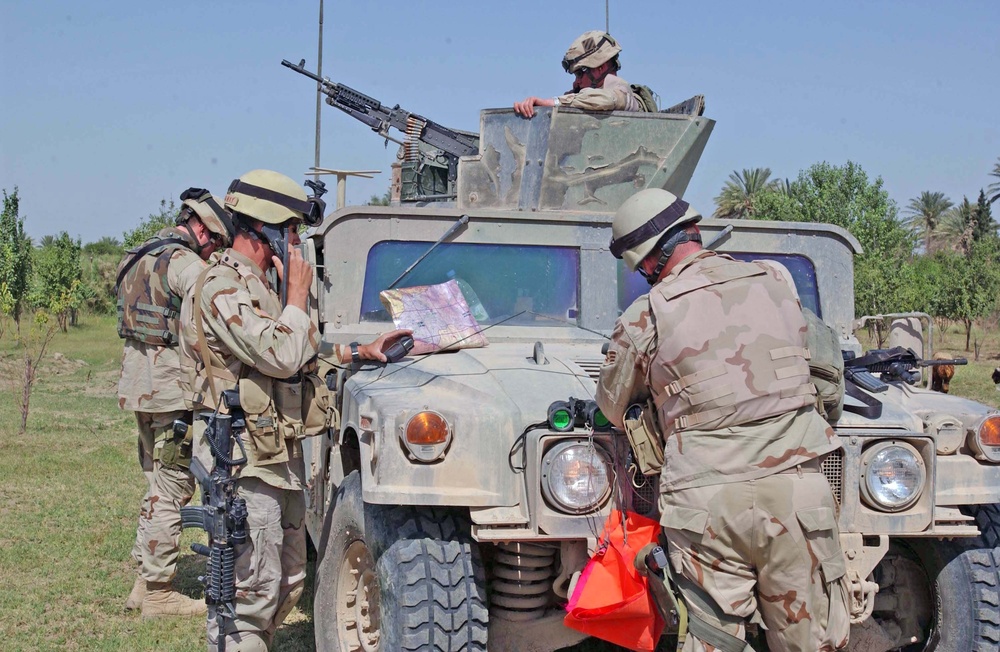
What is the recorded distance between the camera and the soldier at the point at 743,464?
2955 millimetres

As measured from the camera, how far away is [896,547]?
3816 mm

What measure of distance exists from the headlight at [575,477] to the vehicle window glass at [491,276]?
1.28 m

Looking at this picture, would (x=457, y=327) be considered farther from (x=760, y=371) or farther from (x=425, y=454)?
(x=760, y=371)

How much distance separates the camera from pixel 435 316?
4363 mm

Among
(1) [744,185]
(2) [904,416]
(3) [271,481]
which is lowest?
(3) [271,481]

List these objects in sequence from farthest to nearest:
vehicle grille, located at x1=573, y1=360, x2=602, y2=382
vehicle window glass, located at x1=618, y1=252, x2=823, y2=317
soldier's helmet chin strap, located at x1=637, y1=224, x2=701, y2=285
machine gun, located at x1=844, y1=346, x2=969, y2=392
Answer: vehicle window glass, located at x1=618, y1=252, x2=823, y2=317
machine gun, located at x1=844, y1=346, x2=969, y2=392
vehicle grille, located at x1=573, y1=360, x2=602, y2=382
soldier's helmet chin strap, located at x1=637, y1=224, x2=701, y2=285

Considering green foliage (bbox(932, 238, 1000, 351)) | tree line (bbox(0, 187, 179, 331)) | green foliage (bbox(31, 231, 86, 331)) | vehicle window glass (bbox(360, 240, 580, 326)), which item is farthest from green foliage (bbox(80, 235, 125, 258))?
vehicle window glass (bbox(360, 240, 580, 326))

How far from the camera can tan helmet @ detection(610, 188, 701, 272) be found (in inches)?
126

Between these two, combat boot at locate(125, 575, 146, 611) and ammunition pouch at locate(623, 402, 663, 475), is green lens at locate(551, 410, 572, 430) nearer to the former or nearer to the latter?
ammunition pouch at locate(623, 402, 663, 475)

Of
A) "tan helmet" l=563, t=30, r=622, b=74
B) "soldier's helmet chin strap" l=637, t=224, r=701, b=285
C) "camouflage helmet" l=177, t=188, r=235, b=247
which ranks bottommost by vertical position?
"soldier's helmet chin strap" l=637, t=224, r=701, b=285

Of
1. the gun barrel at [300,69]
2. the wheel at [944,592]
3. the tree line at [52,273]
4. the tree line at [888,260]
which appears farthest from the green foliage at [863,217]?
the wheel at [944,592]

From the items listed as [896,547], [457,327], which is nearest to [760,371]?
[896,547]

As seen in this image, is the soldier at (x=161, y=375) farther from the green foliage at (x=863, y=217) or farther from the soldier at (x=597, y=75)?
the green foliage at (x=863, y=217)

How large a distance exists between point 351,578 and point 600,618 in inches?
45.4
